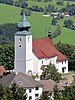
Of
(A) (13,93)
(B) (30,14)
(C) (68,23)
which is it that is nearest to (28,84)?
(A) (13,93)

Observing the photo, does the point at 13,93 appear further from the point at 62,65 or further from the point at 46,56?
the point at 62,65

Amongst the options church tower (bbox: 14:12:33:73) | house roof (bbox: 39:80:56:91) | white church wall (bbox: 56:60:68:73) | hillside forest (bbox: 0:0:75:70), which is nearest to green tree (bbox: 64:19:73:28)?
hillside forest (bbox: 0:0:75:70)

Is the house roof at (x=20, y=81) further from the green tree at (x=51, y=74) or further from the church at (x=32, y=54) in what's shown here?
the church at (x=32, y=54)

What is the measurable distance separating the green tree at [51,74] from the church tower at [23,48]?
2828 millimetres

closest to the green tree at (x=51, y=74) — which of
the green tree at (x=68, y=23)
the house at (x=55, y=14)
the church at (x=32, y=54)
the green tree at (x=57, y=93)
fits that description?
the church at (x=32, y=54)

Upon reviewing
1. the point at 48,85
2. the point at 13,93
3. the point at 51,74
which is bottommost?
the point at 51,74

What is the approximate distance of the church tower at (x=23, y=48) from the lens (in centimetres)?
8756

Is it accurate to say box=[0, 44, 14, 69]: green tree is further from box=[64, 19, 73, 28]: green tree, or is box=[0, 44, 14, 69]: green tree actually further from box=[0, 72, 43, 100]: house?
box=[64, 19, 73, 28]: green tree

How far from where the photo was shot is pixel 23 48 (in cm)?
8794

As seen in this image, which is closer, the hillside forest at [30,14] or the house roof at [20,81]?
the house roof at [20,81]

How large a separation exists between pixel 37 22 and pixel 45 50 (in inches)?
2357

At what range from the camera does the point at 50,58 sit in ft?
301

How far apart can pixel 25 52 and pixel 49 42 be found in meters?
7.50

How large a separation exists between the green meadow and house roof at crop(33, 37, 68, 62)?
36069 mm
